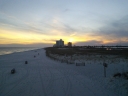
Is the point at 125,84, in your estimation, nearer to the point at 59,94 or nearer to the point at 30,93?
the point at 59,94

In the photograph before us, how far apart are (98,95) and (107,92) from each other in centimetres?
112

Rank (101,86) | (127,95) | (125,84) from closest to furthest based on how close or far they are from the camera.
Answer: (127,95)
(125,84)
(101,86)

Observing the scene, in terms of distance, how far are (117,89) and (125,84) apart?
3.49 feet

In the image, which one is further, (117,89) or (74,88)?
(74,88)

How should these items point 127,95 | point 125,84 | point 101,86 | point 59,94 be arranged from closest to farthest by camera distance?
point 127,95, point 59,94, point 125,84, point 101,86

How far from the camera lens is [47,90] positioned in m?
11.0

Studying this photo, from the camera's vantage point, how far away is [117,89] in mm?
10633

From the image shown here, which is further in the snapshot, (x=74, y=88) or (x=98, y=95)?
(x=74, y=88)

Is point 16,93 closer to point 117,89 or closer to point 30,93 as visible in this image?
point 30,93

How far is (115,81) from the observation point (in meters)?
12.2

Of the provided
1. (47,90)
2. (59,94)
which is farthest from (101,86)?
(47,90)

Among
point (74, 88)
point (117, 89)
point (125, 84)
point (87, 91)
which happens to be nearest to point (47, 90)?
point (74, 88)

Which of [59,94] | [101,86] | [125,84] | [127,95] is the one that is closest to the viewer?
[127,95]

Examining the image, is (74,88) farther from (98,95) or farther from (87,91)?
(98,95)
